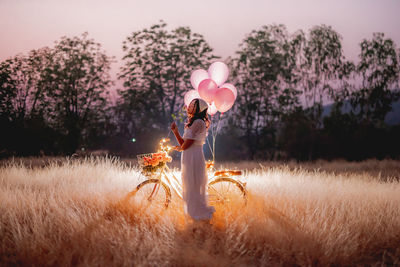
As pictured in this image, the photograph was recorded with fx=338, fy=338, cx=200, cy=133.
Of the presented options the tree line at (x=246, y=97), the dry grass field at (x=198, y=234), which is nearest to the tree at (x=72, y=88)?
the tree line at (x=246, y=97)

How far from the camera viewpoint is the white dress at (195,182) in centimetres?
467

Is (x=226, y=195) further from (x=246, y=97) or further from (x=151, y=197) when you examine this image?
(x=246, y=97)

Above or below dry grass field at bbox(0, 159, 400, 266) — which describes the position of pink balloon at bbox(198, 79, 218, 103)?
A: above

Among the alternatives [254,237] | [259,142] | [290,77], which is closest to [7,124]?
[259,142]

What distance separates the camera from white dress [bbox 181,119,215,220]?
15.3 ft

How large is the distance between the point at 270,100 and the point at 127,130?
918cm

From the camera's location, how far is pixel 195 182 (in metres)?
4.74

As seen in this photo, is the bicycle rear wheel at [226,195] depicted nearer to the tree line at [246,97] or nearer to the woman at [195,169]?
the woman at [195,169]

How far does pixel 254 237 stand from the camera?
14.1 ft

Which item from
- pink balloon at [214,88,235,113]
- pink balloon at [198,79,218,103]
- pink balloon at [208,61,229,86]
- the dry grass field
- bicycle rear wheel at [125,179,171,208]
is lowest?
the dry grass field

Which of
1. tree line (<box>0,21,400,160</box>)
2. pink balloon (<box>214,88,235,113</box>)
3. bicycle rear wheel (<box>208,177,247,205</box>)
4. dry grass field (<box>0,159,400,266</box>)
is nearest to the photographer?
dry grass field (<box>0,159,400,266</box>)

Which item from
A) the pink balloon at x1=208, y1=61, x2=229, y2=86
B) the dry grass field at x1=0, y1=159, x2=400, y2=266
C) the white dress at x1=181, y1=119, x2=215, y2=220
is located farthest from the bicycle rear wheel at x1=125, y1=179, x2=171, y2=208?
the pink balloon at x1=208, y1=61, x2=229, y2=86

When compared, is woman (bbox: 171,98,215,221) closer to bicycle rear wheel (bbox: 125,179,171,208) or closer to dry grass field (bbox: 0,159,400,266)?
dry grass field (bbox: 0,159,400,266)

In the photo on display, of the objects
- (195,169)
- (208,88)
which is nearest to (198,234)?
(195,169)
